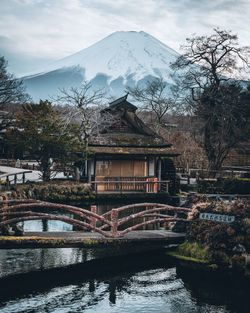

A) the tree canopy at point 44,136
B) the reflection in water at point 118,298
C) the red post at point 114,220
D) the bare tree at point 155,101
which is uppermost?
the bare tree at point 155,101

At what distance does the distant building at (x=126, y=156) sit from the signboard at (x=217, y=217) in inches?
540

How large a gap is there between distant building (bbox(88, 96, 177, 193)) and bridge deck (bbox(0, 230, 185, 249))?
12926 mm

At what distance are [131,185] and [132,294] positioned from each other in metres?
18.3

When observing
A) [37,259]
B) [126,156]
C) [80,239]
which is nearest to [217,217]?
[80,239]

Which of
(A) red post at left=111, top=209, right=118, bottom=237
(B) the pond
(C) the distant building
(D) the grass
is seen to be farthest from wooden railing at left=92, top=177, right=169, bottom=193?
(B) the pond

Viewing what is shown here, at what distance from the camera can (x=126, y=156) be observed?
108 feet

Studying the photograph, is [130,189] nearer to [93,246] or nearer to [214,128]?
[214,128]

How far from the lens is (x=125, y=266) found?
17.3 m

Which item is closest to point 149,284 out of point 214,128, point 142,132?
point 142,132

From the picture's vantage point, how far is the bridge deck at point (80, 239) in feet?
50.7

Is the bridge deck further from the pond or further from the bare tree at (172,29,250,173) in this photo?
the bare tree at (172,29,250,173)

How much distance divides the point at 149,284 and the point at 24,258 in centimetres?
499

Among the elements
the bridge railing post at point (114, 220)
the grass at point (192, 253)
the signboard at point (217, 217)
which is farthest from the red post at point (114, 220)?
the signboard at point (217, 217)

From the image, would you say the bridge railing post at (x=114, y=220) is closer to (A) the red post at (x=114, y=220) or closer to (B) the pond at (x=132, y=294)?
(A) the red post at (x=114, y=220)
